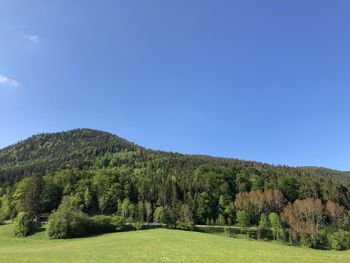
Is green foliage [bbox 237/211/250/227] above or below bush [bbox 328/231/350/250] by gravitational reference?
above


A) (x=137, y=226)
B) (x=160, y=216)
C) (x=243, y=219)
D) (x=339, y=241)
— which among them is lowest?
(x=339, y=241)

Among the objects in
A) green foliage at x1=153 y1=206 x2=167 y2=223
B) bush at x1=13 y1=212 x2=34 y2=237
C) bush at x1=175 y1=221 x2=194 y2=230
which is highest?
green foliage at x1=153 y1=206 x2=167 y2=223

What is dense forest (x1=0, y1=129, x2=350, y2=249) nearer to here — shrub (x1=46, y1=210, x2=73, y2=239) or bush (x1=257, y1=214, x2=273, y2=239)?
bush (x1=257, y1=214, x2=273, y2=239)

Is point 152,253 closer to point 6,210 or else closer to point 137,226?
point 137,226

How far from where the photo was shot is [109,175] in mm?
148125

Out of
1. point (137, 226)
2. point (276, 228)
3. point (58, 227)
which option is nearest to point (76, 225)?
point (58, 227)

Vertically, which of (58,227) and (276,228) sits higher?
(276,228)

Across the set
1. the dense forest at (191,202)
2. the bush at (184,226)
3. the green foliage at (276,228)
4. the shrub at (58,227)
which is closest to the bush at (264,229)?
the dense forest at (191,202)

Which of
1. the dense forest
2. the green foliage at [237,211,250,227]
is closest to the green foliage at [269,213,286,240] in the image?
the dense forest

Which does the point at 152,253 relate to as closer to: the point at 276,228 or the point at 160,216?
the point at 160,216

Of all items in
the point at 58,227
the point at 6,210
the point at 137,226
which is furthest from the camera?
the point at 6,210

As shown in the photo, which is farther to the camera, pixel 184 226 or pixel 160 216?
pixel 160 216

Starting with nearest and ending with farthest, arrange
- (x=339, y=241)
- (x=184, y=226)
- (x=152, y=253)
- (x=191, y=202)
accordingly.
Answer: (x=152, y=253) < (x=339, y=241) < (x=184, y=226) < (x=191, y=202)

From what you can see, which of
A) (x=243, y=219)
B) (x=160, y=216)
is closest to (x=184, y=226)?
(x=160, y=216)
